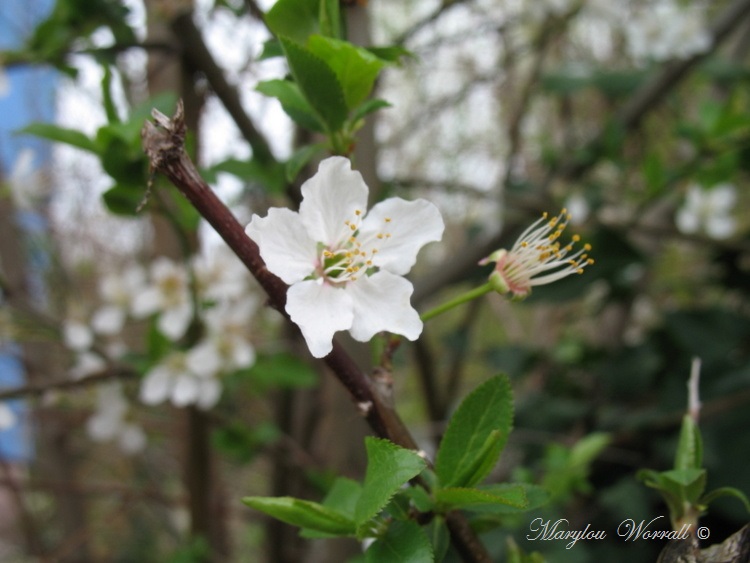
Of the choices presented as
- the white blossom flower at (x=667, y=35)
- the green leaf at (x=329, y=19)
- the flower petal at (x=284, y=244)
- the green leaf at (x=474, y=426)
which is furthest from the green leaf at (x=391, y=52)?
the white blossom flower at (x=667, y=35)

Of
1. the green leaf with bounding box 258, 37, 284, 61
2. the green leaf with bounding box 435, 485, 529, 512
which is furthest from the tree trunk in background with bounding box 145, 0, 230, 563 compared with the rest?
the green leaf with bounding box 435, 485, 529, 512

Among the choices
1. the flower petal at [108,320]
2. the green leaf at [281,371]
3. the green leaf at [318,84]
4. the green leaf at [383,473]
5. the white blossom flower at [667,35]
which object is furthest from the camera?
the white blossom flower at [667,35]

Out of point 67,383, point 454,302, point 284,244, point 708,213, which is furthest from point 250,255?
point 708,213

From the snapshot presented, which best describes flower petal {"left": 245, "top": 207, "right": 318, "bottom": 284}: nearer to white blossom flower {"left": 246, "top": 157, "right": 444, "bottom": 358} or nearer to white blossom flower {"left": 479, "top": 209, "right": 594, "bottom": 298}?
white blossom flower {"left": 246, "top": 157, "right": 444, "bottom": 358}

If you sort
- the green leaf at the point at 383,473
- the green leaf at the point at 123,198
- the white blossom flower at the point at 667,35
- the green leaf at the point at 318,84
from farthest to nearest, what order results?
the white blossom flower at the point at 667,35 → the green leaf at the point at 123,198 → the green leaf at the point at 318,84 → the green leaf at the point at 383,473

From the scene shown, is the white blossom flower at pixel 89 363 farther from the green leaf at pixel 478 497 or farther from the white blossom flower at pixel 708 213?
the white blossom flower at pixel 708 213

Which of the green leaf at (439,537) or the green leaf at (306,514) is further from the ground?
the green leaf at (306,514)

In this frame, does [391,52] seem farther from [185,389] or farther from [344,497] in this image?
[185,389]
